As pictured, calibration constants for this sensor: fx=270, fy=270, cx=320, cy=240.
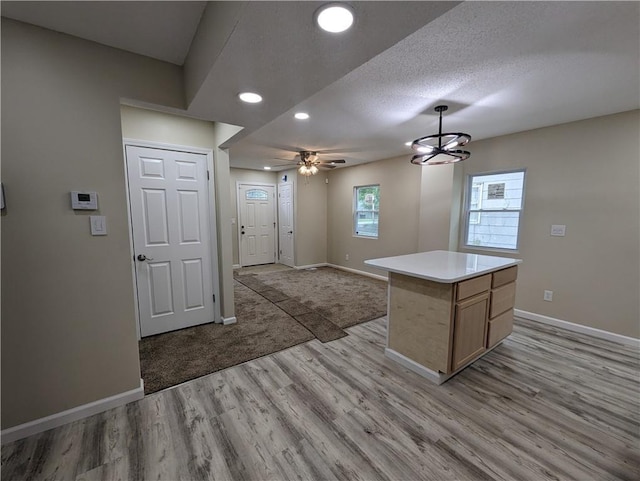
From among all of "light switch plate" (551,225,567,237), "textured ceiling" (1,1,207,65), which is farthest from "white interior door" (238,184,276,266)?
"light switch plate" (551,225,567,237)

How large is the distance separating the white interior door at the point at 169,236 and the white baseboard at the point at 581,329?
403 centimetres

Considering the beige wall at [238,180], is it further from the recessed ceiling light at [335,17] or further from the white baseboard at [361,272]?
the recessed ceiling light at [335,17]

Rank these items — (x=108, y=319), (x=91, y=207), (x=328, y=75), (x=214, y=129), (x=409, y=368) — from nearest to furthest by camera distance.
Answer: (x=328, y=75)
(x=91, y=207)
(x=108, y=319)
(x=409, y=368)
(x=214, y=129)

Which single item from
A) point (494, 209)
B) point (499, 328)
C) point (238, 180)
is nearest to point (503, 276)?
point (499, 328)

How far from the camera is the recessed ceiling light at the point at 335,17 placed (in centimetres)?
103

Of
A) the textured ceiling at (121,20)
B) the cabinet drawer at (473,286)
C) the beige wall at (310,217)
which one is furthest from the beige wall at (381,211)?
the textured ceiling at (121,20)

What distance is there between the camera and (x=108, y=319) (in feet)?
6.09

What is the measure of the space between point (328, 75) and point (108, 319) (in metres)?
2.13

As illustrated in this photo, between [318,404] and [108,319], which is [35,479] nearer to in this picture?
[108,319]

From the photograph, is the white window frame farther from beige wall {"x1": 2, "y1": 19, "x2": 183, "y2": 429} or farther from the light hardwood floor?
beige wall {"x1": 2, "y1": 19, "x2": 183, "y2": 429}

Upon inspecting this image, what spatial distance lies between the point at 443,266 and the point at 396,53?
1.65 m

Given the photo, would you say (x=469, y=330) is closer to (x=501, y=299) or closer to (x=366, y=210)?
(x=501, y=299)

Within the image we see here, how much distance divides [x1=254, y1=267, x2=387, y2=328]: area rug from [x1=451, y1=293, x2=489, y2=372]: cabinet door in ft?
4.43

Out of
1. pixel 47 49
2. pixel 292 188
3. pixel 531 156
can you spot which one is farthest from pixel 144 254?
pixel 531 156
